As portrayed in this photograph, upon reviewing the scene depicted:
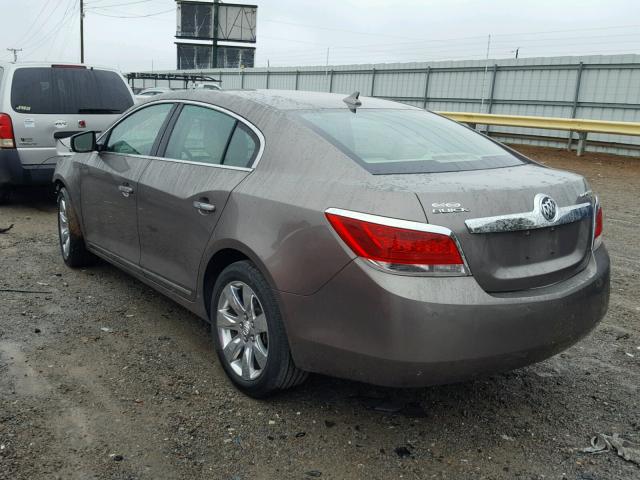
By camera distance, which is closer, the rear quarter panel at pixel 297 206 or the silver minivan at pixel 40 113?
the rear quarter panel at pixel 297 206

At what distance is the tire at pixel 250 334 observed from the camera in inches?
120

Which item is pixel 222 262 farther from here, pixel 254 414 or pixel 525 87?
pixel 525 87

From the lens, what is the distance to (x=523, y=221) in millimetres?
2758

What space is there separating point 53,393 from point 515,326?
2393 mm

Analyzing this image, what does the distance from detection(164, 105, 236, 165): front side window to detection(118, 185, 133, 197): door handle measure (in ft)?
1.37

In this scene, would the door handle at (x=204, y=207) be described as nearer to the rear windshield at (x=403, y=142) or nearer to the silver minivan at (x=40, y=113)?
the rear windshield at (x=403, y=142)

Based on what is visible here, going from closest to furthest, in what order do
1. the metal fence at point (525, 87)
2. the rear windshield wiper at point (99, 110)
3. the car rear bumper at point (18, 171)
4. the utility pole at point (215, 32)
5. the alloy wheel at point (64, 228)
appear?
the alloy wheel at point (64, 228), the car rear bumper at point (18, 171), the rear windshield wiper at point (99, 110), the metal fence at point (525, 87), the utility pole at point (215, 32)

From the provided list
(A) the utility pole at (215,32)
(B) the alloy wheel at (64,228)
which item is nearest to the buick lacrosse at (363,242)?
(B) the alloy wheel at (64,228)

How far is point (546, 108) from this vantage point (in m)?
18.9

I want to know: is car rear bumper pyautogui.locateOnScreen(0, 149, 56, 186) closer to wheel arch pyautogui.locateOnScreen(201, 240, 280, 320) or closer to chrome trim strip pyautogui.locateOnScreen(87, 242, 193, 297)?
chrome trim strip pyautogui.locateOnScreen(87, 242, 193, 297)

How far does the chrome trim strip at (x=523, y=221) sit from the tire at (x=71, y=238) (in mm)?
3815

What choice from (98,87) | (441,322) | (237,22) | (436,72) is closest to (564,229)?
(441,322)

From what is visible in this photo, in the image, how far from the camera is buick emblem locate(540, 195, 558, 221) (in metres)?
2.83

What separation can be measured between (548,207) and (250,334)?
161 cm
